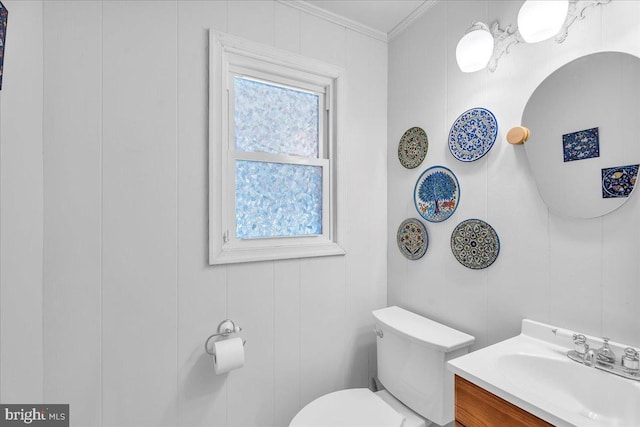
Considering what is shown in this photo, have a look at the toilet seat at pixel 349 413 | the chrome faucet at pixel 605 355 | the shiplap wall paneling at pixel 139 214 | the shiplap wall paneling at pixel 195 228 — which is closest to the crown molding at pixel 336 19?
the shiplap wall paneling at pixel 195 228

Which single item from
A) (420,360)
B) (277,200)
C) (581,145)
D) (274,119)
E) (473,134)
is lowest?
(420,360)

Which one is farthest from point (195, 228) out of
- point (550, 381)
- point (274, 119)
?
point (550, 381)

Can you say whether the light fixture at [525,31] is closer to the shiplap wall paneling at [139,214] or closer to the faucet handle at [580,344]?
the faucet handle at [580,344]

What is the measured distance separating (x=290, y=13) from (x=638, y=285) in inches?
69.9

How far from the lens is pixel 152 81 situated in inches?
48.4

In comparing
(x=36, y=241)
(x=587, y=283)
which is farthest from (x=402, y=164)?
(x=36, y=241)

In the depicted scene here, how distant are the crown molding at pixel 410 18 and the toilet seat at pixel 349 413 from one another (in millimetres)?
1971


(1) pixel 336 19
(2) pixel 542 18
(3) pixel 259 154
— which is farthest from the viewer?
(1) pixel 336 19

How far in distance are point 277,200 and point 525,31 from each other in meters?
1.20

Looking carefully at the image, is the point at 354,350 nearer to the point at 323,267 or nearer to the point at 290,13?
the point at 323,267

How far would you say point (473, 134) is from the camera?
4.38 feet

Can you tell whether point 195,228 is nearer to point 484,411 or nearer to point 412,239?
point 412,239

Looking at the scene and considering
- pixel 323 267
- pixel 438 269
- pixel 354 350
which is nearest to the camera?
pixel 438 269

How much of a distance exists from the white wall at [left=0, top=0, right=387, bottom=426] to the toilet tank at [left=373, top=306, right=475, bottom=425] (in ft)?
1.27
